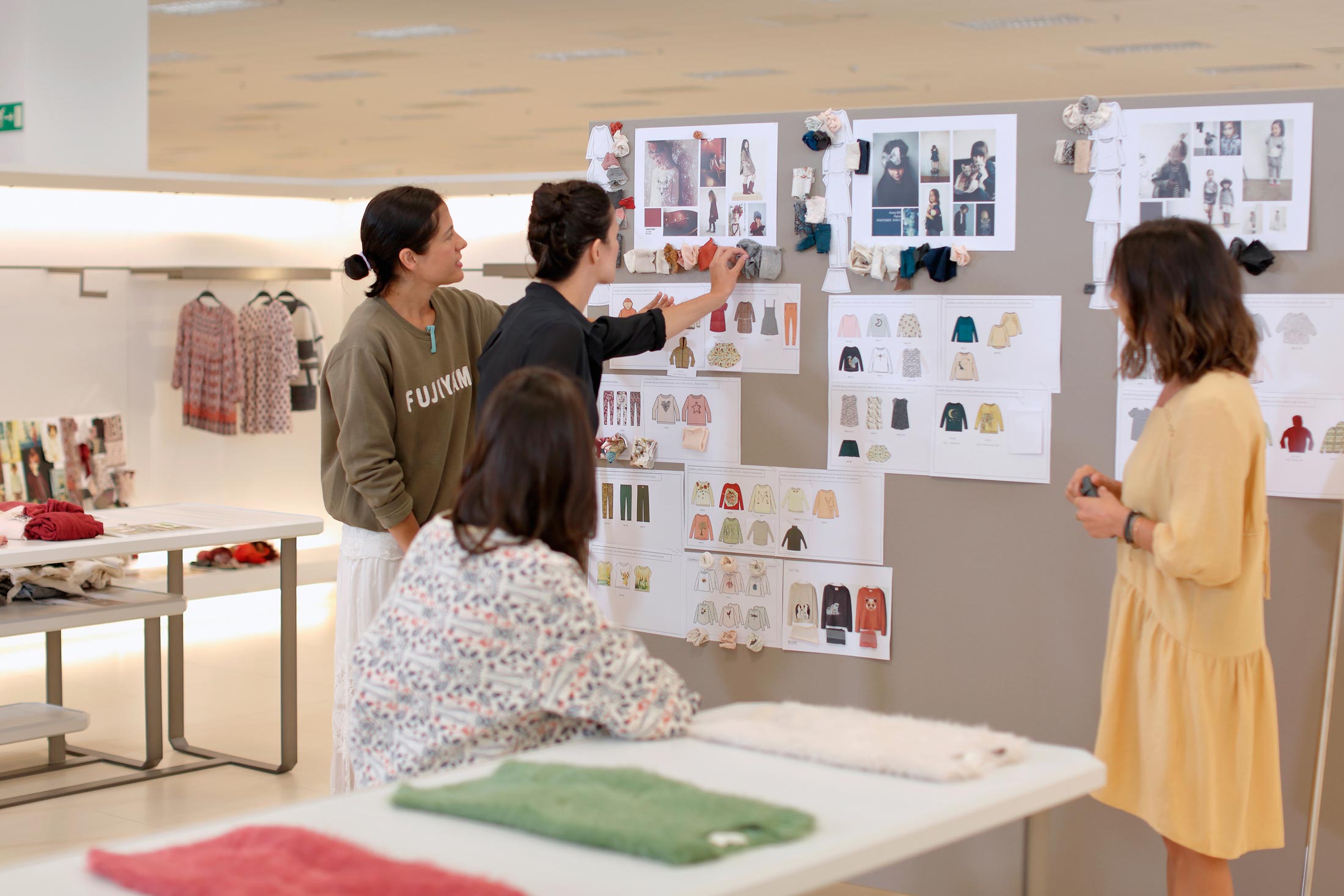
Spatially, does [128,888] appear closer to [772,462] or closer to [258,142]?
[772,462]

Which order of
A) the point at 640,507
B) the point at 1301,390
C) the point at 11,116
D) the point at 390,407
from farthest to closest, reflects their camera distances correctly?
the point at 11,116, the point at 640,507, the point at 390,407, the point at 1301,390

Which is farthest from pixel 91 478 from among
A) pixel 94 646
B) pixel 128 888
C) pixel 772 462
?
pixel 128 888

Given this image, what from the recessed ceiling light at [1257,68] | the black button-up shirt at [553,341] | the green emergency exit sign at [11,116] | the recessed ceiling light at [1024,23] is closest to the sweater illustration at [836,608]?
the black button-up shirt at [553,341]

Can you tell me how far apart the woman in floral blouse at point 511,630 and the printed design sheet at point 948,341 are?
1374 millimetres

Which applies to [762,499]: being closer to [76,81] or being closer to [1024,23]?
[76,81]

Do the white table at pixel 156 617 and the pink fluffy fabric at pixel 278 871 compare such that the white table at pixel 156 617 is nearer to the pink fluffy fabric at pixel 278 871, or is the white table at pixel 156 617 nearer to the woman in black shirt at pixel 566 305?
the woman in black shirt at pixel 566 305

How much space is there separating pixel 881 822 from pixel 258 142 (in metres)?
15.9

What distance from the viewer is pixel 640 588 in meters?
3.51

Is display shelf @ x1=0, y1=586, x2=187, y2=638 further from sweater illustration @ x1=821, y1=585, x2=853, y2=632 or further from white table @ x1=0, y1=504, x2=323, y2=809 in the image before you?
sweater illustration @ x1=821, y1=585, x2=853, y2=632

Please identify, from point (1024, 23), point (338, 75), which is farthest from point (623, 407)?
point (338, 75)

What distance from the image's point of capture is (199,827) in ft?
5.29

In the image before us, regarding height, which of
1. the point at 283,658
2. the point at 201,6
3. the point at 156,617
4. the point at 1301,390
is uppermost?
the point at 201,6

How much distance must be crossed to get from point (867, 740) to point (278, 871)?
812mm

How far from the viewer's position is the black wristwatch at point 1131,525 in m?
2.35
